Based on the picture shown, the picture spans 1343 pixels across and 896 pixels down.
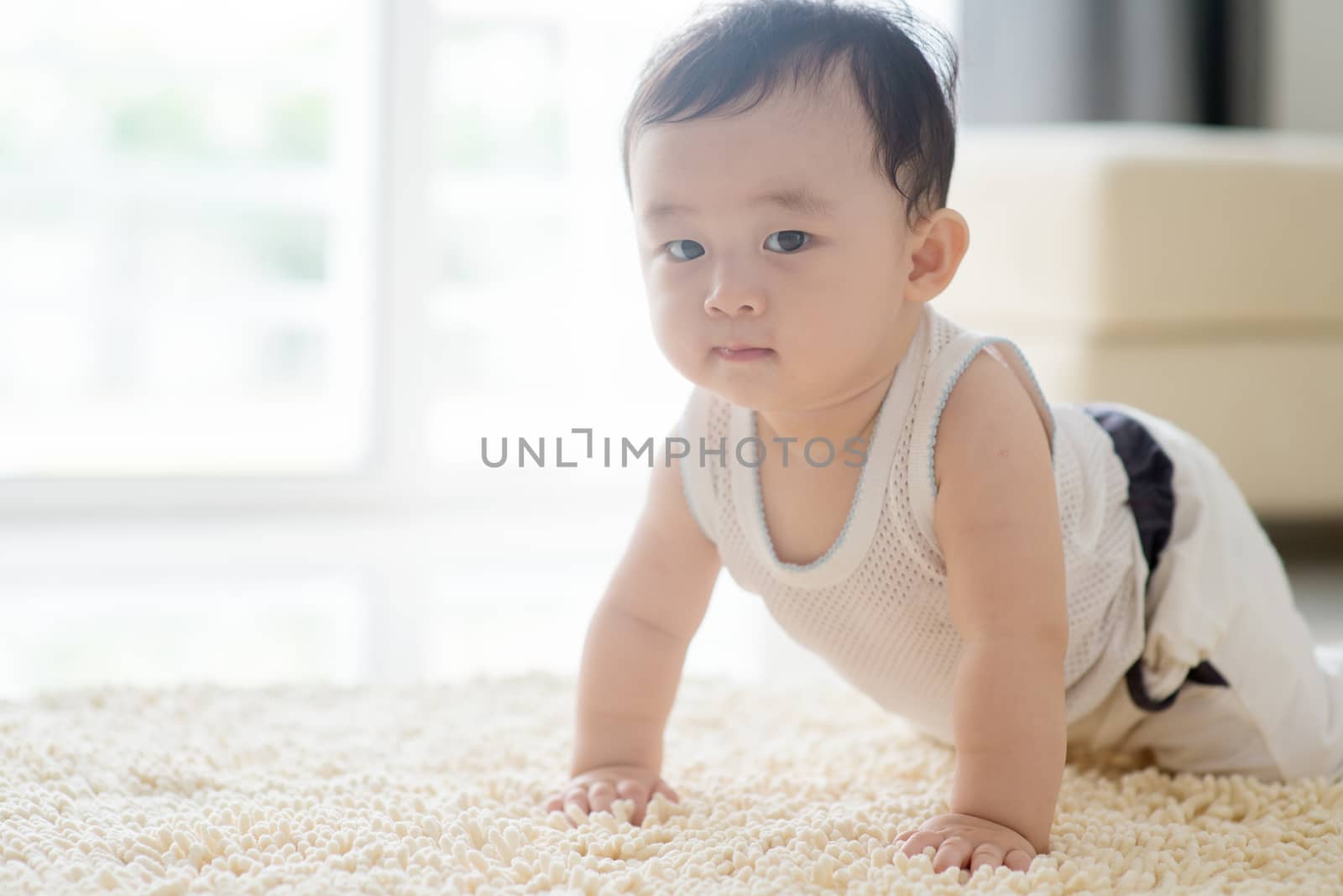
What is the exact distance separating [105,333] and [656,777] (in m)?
3.18

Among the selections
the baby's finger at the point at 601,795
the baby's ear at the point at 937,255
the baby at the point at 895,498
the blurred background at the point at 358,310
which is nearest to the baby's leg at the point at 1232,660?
the baby at the point at 895,498

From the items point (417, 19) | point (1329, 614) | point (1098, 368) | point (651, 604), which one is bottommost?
point (1329, 614)

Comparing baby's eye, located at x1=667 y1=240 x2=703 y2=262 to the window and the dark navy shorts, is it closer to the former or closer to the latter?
the dark navy shorts

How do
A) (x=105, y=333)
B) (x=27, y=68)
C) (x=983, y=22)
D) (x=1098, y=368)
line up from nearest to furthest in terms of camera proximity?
1. (x=1098, y=368)
2. (x=983, y=22)
3. (x=27, y=68)
4. (x=105, y=333)

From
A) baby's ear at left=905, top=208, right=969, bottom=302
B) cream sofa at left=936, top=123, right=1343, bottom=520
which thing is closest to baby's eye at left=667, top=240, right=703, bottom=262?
baby's ear at left=905, top=208, right=969, bottom=302

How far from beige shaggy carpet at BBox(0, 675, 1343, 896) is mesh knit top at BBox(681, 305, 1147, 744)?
9 centimetres

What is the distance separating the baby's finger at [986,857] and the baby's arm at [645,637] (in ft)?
0.78

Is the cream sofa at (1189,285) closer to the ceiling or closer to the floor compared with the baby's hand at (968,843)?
closer to the ceiling

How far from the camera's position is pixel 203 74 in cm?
323

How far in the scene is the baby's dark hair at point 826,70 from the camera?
0.80m

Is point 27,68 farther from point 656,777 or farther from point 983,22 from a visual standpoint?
point 656,777

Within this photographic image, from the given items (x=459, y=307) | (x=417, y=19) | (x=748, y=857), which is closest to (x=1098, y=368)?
(x=748, y=857)

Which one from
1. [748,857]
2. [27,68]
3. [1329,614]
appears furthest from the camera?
[27,68]

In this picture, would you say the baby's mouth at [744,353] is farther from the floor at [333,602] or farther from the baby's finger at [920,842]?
the floor at [333,602]
